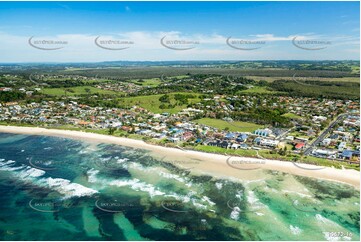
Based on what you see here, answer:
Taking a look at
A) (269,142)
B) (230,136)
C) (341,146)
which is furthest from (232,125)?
(341,146)

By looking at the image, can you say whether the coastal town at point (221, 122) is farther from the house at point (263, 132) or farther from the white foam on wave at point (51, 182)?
the white foam on wave at point (51, 182)

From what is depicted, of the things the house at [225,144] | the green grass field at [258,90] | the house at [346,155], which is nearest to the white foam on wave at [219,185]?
the house at [225,144]

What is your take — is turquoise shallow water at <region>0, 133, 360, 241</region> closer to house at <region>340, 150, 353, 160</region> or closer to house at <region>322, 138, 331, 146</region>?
house at <region>340, 150, 353, 160</region>

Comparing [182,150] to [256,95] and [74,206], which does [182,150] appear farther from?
[256,95]

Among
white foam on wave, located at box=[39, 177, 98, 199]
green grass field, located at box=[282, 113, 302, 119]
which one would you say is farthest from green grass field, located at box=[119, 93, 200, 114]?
white foam on wave, located at box=[39, 177, 98, 199]

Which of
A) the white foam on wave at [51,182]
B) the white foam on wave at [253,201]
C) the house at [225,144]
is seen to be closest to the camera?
the white foam on wave at [253,201]

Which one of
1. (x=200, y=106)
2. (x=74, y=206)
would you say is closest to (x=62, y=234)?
(x=74, y=206)
